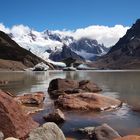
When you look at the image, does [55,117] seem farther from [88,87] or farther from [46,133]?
[88,87]

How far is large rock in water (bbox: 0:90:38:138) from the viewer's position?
22984 millimetres

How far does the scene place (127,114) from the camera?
3444cm

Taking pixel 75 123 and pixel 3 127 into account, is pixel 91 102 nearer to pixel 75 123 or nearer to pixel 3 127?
pixel 75 123

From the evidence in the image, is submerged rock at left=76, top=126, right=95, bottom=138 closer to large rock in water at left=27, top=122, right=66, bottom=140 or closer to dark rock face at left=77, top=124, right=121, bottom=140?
dark rock face at left=77, top=124, right=121, bottom=140

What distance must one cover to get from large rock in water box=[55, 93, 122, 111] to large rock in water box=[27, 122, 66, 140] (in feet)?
55.5

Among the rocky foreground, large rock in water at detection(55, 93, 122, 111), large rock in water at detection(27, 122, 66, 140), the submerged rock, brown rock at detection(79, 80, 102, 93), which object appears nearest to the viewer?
large rock in water at detection(27, 122, 66, 140)

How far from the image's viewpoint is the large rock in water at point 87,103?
37.1 meters

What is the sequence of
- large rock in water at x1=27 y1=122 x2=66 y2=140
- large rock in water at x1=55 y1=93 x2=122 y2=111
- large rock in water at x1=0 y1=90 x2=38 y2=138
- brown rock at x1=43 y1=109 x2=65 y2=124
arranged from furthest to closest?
1. large rock in water at x1=55 y1=93 x2=122 y2=111
2. brown rock at x1=43 y1=109 x2=65 y2=124
3. large rock in water at x1=0 y1=90 x2=38 y2=138
4. large rock in water at x1=27 y1=122 x2=66 y2=140

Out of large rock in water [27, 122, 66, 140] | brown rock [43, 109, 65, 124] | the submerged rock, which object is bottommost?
the submerged rock

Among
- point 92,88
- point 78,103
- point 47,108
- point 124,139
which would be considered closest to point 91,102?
point 78,103

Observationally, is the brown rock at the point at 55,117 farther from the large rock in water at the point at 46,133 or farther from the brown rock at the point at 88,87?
the brown rock at the point at 88,87

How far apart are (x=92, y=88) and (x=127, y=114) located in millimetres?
28968

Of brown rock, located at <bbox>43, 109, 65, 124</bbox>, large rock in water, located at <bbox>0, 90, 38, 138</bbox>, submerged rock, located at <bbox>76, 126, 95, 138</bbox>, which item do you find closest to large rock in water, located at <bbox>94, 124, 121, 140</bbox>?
submerged rock, located at <bbox>76, 126, 95, 138</bbox>

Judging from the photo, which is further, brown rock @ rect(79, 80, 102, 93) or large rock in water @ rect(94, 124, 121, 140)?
brown rock @ rect(79, 80, 102, 93)
